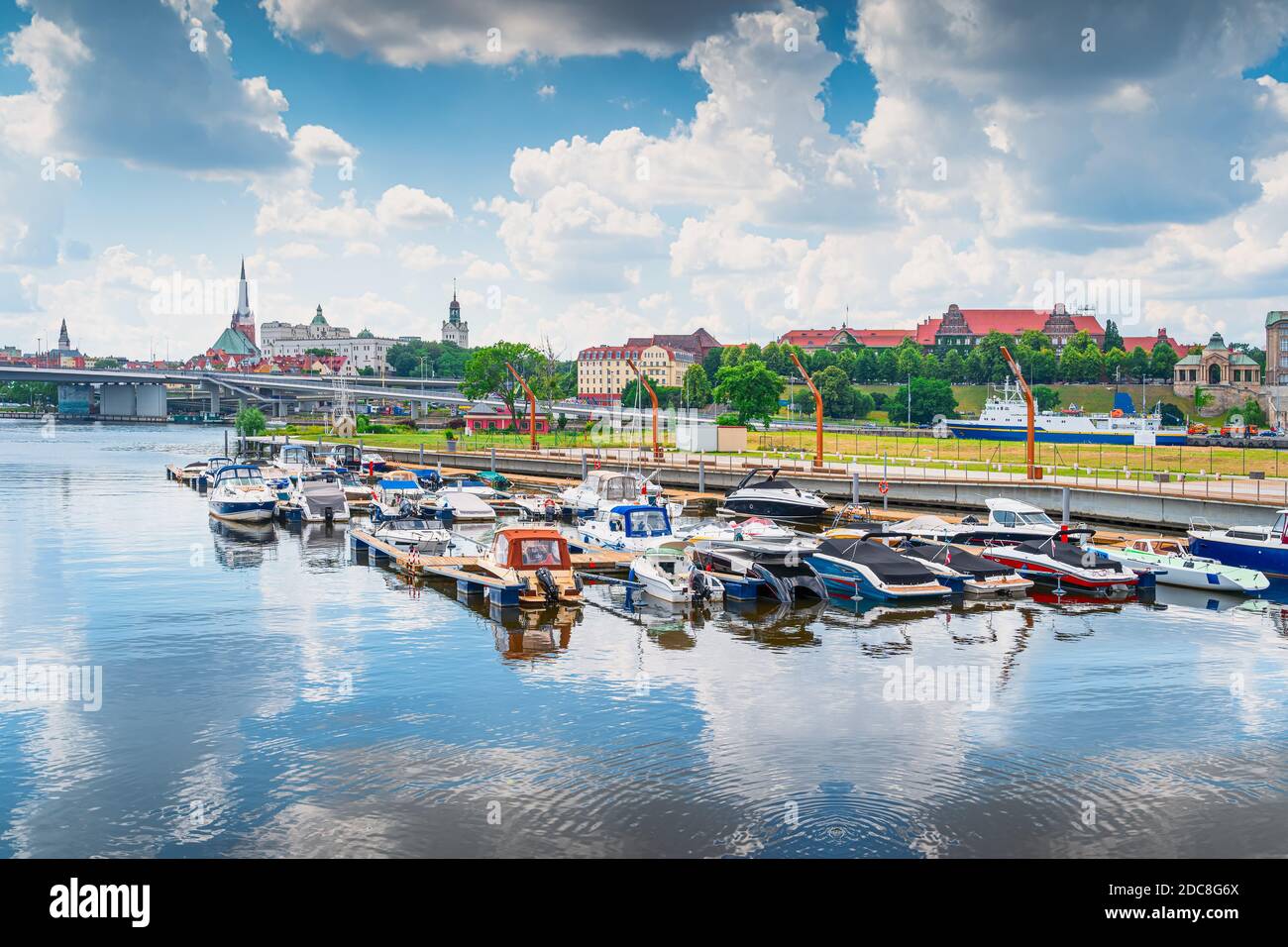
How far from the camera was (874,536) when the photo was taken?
46156 millimetres

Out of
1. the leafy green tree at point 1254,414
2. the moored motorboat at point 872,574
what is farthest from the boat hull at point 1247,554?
the leafy green tree at point 1254,414

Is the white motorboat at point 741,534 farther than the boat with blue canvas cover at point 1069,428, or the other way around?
the boat with blue canvas cover at point 1069,428

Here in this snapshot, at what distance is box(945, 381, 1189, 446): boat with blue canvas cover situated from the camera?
401 ft

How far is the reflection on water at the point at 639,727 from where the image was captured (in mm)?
17562

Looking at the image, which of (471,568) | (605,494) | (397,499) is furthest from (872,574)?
(397,499)

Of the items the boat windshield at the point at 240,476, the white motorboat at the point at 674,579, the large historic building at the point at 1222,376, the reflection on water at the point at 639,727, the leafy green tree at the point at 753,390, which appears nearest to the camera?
the reflection on water at the point at 639,727

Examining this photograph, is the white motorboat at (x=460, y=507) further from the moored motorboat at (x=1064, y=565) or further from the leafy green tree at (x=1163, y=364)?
the leafy green tree at (x=1163, y=364)

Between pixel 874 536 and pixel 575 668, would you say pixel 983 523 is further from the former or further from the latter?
pixel 575 668

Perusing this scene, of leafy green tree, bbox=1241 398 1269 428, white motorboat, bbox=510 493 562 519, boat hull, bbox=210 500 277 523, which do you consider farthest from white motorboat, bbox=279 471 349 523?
leafy green tree, bbox=1241 398 1269 428

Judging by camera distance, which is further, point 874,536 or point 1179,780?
point 874,536

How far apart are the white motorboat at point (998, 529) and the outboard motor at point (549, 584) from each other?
16241 mm
